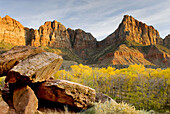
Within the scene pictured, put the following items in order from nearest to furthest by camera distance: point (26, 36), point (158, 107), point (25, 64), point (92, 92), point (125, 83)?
point (25, 64)
point (92, 92)
point (158, 107)
point (125, 83)
point (26, 36)

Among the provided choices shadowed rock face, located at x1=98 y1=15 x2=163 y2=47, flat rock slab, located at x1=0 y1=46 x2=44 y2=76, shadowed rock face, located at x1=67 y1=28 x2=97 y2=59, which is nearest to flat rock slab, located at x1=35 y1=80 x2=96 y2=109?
flat rock slab, located at x1=0 y1=46 x2=44 y2=76

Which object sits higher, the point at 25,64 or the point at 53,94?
the point at 25,64

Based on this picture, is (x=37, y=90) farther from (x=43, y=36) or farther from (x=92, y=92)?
(x=43, y=36)

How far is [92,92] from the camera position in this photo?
8039 millimetres

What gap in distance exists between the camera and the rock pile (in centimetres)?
524

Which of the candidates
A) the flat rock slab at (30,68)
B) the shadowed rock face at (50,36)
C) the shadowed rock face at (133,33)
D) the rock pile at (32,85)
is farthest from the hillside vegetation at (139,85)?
the shadowed rock face at (50,36)

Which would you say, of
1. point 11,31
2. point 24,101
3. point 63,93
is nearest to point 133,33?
point 11,31

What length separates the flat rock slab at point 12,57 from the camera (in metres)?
5.86

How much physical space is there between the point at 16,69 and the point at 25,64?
0.60 meters

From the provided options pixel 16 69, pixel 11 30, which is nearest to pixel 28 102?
pixel 16 69

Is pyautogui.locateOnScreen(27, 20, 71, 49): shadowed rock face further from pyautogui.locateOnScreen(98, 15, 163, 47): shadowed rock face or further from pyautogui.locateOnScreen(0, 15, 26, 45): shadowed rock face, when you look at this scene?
pyautogui.locateOnScreen(98, 15, 163, 47): shadowed rock face

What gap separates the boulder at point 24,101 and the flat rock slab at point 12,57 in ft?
4.03

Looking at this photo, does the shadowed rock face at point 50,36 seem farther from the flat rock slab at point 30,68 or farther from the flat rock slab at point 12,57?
the flat rock slab at point 30,68

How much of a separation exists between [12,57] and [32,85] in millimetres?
2580
